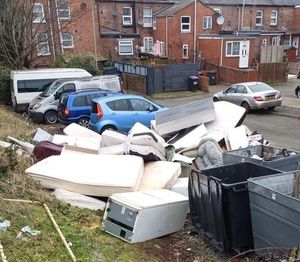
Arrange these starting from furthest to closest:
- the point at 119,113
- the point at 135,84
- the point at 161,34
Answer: the point at 161,34 → the point at 135,84 → the point at 119,113

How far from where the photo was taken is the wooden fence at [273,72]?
91.2 feet

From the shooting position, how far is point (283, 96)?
22969mm

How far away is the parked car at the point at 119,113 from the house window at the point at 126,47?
21436 millimetres

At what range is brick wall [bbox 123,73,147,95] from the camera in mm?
26266

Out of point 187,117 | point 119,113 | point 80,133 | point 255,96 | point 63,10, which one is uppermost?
point 63,10

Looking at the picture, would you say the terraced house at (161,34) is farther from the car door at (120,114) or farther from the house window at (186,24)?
the car door at (120,114)

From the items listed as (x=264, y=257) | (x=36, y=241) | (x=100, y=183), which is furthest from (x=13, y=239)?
(x=264, y=257)

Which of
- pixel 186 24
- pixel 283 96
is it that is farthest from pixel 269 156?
pixel 186 24

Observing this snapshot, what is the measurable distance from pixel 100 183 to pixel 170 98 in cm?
1878

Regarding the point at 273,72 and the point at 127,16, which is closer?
the point at 273,72

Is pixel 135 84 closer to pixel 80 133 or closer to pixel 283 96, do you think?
pixel 283 96

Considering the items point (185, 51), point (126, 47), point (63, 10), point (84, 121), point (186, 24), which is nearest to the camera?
point (84, 121)

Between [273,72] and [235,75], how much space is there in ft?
9.22

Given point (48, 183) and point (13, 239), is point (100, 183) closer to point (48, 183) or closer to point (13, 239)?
point (48, 183)
